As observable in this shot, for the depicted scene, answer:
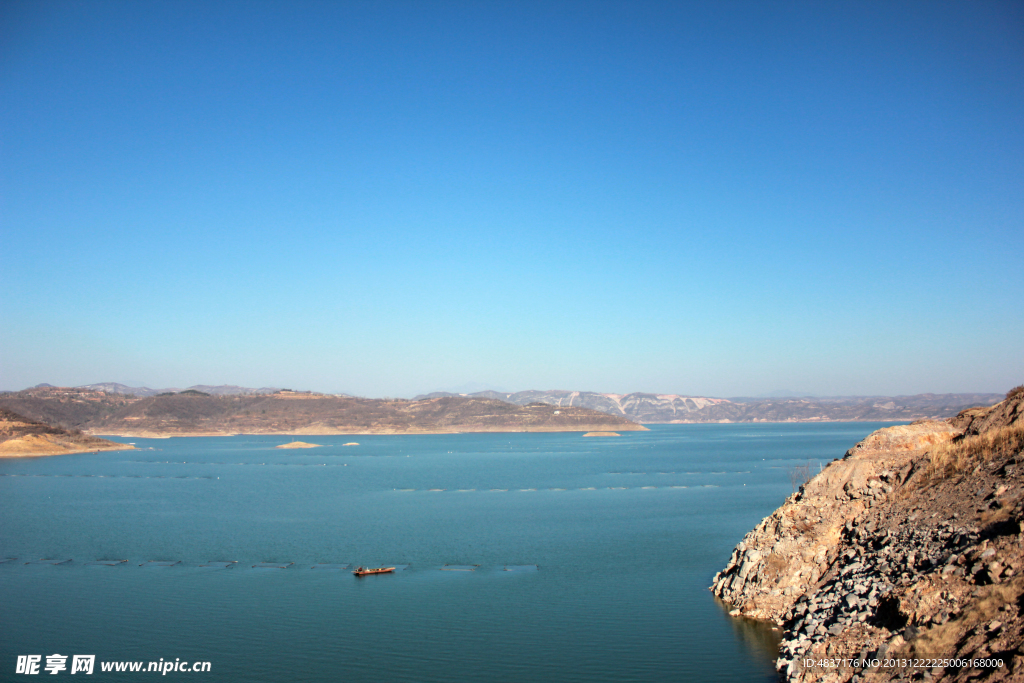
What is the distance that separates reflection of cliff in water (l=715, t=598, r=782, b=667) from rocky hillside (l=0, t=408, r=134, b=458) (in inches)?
4927

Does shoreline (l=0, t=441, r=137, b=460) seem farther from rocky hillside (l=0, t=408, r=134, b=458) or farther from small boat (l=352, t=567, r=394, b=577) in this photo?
small boat (l=352, t=567, r=394, b=577)

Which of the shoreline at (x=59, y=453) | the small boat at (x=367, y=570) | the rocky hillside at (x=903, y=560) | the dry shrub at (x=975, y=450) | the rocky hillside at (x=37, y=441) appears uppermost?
the dry shrub at (x=975, y=450)

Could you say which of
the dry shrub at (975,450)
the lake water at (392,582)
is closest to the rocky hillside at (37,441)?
the lake water at (392,582)

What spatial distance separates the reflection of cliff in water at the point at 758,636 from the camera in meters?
19.6

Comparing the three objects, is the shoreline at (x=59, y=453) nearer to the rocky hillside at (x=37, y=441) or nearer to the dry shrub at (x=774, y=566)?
the rocky hillside at (x=37, y=441)

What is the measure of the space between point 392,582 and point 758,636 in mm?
14609

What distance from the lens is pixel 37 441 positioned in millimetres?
118438

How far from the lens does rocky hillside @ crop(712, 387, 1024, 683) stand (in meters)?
14.2

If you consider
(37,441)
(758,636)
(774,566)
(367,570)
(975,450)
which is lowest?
(37,441)

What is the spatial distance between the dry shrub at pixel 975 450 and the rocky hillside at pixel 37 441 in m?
130

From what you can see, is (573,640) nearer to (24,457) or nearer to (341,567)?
(341,567)

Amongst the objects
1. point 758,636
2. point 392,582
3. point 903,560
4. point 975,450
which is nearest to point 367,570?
point 392,582

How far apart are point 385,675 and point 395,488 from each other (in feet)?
163

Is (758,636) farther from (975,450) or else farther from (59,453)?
(59,453)
